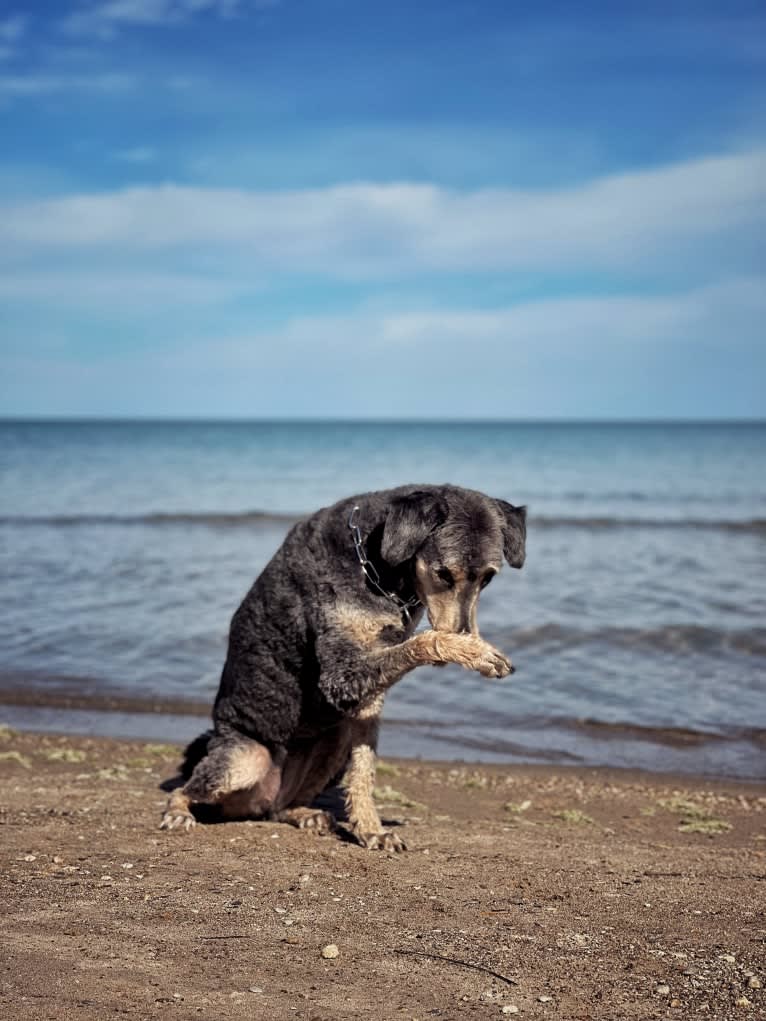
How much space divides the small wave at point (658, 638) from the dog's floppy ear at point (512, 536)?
7.84 m

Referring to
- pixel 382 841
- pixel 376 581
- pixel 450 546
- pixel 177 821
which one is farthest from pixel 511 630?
pixel 450 546

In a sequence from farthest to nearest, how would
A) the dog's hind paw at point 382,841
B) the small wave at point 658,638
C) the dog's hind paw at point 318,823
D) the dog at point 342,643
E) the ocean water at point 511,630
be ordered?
1. the small wave at point 658,638
2. the ocean water at point 511,630
3. the dog's hind paw at point 318,823
4. the dog's hind paw at point 382,841
5. the dog at point 342,643

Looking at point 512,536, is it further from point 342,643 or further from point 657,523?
point 657,523

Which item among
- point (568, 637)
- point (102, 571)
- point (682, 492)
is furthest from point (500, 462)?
point (568, 637)

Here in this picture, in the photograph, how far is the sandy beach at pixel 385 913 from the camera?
3941 millimetres

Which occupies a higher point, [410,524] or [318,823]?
[410,524]

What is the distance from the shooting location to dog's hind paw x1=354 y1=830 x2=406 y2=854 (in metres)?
6.06

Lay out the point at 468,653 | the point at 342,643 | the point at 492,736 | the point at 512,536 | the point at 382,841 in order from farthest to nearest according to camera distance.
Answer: the point at 492,736
the point at 382,841
the point at 342,643
the point at 512,536
the point at 468,653

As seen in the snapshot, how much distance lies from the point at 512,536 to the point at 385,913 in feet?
6.38

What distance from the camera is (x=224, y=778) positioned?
6254 millimetres

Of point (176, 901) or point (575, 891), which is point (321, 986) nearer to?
point (176, 901)

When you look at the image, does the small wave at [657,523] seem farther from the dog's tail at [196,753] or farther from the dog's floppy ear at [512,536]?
the dog's floppy ear at [512,536]

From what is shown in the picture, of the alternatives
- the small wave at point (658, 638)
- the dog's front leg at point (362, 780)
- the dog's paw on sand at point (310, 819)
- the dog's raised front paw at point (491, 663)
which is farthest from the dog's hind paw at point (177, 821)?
the small wave at point (658, 638)

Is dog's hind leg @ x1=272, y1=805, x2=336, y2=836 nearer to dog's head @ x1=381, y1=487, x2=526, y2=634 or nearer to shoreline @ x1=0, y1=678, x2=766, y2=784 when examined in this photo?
dog's head @ x1=381, y1=487, x2=526, y2=634
